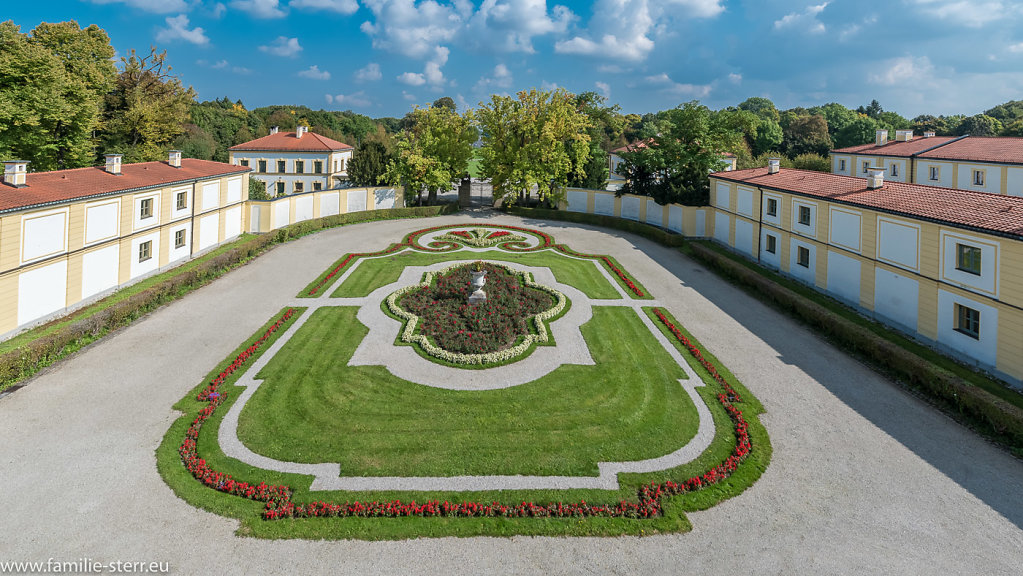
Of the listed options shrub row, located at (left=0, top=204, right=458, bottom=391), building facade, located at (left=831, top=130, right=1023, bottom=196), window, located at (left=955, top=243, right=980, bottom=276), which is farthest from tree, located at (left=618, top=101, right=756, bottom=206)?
shrub row, located at (left=0, top=204, right=458, bottom=391)

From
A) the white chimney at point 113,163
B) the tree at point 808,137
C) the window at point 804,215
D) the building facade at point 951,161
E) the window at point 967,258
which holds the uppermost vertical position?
the tree at point 808,137

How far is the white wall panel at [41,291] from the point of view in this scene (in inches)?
814

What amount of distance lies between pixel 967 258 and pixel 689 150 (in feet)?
93.4

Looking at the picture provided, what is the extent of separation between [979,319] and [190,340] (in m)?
30.7

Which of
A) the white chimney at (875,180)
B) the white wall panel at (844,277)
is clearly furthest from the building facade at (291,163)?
the white chimney at (875,180)

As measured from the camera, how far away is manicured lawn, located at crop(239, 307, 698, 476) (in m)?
13.7

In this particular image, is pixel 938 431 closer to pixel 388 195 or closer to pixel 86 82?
pixel 388 195

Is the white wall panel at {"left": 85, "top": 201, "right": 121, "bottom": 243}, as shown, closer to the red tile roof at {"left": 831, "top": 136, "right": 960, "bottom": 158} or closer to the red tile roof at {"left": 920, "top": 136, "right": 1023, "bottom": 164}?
the red tile roof at {"left": 920, "top": 136, "right": 1023, "bottom": 164}

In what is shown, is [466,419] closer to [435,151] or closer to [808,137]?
[435,151]

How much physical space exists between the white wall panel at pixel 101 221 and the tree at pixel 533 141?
32.4 m

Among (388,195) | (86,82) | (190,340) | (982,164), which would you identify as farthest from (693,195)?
(86,82)

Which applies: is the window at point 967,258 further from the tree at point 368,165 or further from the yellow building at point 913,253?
the tree at point 368,165

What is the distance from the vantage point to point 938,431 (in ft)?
49.7

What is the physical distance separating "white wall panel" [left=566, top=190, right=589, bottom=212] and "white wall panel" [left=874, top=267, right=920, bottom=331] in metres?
31.0
